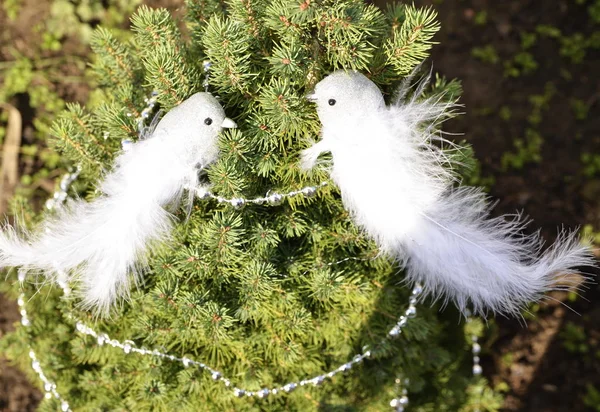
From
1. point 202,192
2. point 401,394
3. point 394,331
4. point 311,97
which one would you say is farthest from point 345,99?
point 401,394

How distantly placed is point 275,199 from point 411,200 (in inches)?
10.7

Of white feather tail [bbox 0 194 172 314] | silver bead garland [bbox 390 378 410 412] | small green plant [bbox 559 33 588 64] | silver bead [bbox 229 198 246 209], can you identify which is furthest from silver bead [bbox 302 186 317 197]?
small green plant [bbox 559 33 588 64]

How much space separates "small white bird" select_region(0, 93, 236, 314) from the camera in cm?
102

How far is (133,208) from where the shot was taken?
1017 mm

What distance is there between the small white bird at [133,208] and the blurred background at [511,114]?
4.01 feet

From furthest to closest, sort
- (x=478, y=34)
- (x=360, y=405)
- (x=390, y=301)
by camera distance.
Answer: (x=478, y=34)
(x=360, y=405)
(x=390, y=301)

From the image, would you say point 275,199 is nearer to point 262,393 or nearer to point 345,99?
point 345,99

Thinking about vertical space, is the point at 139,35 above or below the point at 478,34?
above

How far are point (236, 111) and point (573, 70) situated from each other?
1.89m

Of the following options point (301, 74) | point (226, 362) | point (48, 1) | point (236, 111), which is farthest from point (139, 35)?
point (48, 1)

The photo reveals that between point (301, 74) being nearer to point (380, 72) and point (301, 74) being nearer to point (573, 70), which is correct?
point (380, 72)

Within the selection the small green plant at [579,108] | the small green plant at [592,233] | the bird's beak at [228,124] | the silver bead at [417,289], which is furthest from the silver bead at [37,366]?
the small green plant at [579,108]

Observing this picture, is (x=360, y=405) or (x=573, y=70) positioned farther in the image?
(x=573, y=70)

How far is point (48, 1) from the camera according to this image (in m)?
2.45
